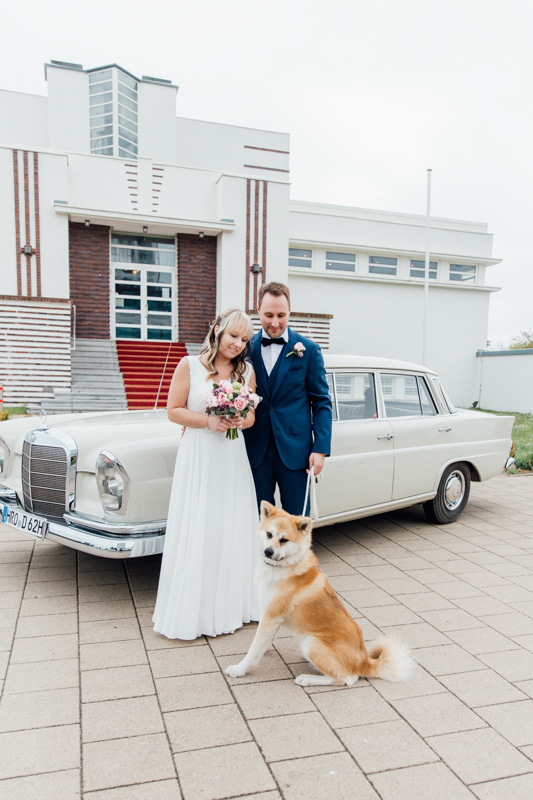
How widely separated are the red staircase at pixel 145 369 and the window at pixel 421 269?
11.3 meters

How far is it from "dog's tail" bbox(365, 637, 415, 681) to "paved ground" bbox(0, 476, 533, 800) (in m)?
0.07

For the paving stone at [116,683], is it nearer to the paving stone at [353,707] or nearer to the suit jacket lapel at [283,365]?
the paving stone at [353,707]

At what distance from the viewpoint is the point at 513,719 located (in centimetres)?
263

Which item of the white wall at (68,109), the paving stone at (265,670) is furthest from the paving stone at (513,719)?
the white wall at (68,109)

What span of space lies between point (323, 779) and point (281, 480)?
1736mm

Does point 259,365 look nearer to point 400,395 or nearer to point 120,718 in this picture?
point 120,718

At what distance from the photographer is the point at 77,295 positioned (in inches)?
621

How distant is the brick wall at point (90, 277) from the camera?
1564 centimetres

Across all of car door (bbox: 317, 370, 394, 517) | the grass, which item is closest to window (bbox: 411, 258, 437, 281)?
the grass

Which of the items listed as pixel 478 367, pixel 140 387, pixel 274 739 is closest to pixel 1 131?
pixel 140 387

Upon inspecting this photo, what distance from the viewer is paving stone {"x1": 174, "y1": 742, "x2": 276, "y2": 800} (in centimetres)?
212

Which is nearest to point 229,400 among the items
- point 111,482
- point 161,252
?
point 111,482

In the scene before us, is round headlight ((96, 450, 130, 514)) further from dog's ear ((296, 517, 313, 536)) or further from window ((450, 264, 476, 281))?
window ((450, 264, 476, 281))

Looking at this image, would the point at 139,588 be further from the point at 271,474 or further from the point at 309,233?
the point at 309,233
